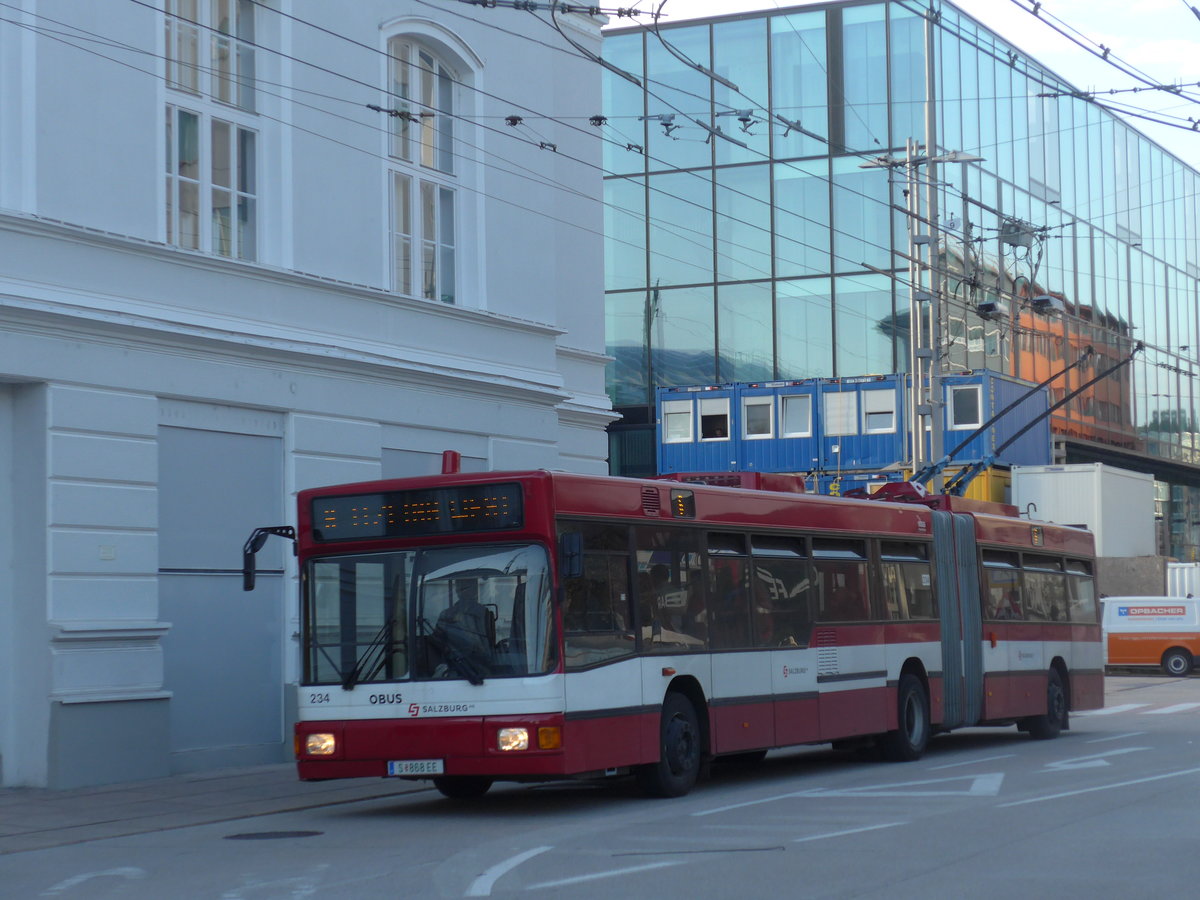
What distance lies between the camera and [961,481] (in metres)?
25.7

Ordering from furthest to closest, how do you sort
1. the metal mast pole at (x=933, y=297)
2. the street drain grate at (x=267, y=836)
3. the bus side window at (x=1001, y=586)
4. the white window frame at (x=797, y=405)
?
the white window frame at (x=797, y=405)
the metal mast pole at (x=933, y=297)
the bus side window at (x=1001, y=586)
the street drain grate at (x=267, y=836)

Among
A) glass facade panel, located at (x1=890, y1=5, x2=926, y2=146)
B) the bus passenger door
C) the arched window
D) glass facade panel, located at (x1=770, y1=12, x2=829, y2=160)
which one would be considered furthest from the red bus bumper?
glass facade panel, located at (x1=770, y1=12, x2=829, y2=160)

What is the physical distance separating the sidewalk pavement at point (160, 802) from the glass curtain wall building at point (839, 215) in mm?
34974

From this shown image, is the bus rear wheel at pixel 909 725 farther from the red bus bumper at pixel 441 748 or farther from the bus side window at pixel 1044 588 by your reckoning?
the red bus bumper at pixel 441 748

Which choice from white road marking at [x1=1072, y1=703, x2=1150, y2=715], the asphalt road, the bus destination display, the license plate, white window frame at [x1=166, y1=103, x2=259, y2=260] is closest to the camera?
the asphalt road

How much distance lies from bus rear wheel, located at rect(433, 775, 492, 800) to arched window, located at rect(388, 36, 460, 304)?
7.40 metres

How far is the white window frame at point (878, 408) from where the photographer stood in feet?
175

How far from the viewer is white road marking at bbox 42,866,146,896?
33.6 ft

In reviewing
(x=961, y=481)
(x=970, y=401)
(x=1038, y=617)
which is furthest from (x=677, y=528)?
(x=970, y=401)

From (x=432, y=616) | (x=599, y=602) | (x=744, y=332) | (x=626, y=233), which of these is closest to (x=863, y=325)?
(x=744, y=332)

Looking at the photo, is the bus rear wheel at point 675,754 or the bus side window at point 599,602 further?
the bus rear wheel at point 675,754

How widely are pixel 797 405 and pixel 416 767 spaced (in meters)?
42.4

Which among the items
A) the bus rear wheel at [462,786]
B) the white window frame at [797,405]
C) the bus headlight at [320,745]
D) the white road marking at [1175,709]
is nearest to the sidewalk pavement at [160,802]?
the bus rear wheel at [462,786]

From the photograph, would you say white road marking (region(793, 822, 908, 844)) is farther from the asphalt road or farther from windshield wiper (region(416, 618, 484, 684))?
windshield wiper (region(416, 618, 484, 684))
